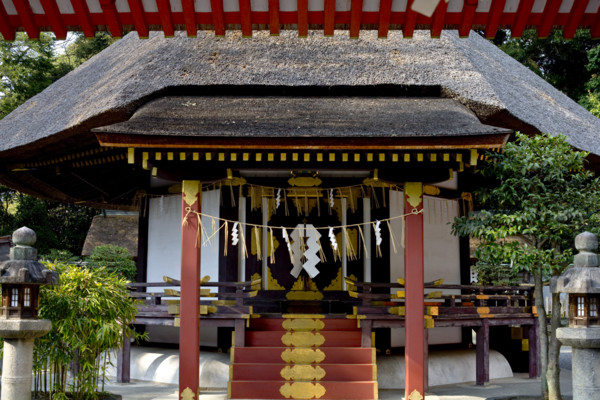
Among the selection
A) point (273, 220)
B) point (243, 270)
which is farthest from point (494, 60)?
point (243, 270)

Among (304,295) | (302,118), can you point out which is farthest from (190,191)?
(304,295)

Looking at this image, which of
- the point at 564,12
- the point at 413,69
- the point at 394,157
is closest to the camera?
the point at 564,12

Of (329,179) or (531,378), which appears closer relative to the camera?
(329,179)

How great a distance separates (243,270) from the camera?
41.4 ft

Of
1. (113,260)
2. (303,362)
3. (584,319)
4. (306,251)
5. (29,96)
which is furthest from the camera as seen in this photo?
(29,96)

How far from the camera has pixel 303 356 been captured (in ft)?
35.1

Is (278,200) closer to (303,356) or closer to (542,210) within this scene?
(303,356)

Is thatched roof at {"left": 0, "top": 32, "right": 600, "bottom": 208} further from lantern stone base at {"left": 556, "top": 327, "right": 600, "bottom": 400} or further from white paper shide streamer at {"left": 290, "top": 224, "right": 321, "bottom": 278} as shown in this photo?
lantern stone base at {"left": 556, "top": 327, "right": 600, "bottom": 400}

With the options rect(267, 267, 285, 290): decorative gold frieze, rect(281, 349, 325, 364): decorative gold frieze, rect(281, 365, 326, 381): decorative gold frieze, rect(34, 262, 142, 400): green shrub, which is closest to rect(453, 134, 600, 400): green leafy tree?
rect(281, 349, 325, 364): decorative gold frieze

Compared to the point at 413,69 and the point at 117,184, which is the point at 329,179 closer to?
the point at 413,69

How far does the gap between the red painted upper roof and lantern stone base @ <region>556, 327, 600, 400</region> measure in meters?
3.29

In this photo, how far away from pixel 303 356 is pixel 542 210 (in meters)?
4.16

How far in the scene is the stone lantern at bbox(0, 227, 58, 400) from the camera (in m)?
7.43

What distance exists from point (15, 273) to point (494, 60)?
36.5 ft
